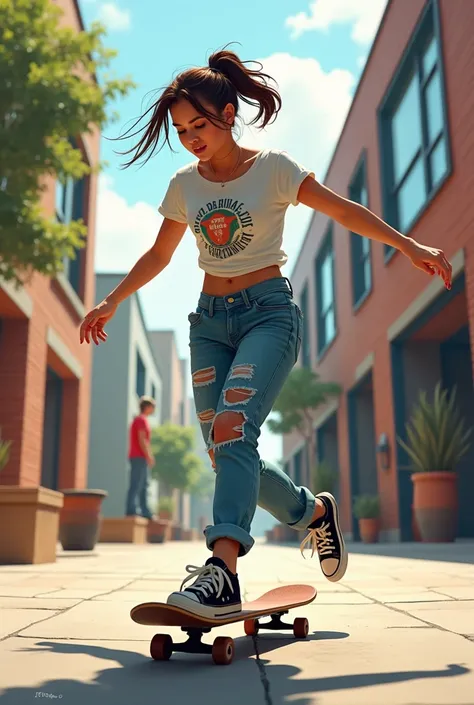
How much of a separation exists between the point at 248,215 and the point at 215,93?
0.38m

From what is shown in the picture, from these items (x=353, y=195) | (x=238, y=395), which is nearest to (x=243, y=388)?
(x=238, y=395)

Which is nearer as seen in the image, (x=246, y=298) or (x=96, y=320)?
(x=246, y=298)

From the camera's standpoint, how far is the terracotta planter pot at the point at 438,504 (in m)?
7.93

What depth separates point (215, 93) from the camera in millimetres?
2230

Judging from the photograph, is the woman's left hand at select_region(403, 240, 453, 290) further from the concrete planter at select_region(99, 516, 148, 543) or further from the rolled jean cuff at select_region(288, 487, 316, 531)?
the concrete planter at select_region(99, 516, 148, 543)

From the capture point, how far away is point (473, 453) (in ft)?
33.0

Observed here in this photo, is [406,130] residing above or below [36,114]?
above

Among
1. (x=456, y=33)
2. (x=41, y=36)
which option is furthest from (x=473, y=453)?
(x=41, y=36)

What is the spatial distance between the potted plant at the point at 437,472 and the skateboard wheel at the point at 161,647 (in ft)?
21.6

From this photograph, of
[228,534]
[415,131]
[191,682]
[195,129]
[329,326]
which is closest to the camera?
[191,682]

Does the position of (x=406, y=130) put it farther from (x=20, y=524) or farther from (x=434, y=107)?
(x=20, y=524)

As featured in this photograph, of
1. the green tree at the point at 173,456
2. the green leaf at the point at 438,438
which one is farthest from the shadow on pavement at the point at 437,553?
the green tree at the point at 173,456

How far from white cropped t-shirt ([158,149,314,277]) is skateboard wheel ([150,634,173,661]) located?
1104 millimetres

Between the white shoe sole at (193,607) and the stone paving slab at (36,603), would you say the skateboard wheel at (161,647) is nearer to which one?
the white shoe sole at (193,607)
